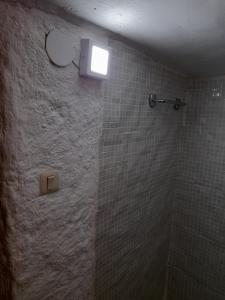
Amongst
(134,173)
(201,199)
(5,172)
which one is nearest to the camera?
(5,172)

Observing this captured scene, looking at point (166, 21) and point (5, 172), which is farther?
point (166, 21)

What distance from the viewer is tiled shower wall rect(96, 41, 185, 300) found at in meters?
1.11

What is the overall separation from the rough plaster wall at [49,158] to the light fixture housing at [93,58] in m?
0.03

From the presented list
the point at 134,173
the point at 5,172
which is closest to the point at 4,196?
the point at 5,172

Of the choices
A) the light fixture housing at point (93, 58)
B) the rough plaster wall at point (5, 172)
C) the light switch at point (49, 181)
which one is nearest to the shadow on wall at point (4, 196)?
the rough plaster wall at point (5, 172)

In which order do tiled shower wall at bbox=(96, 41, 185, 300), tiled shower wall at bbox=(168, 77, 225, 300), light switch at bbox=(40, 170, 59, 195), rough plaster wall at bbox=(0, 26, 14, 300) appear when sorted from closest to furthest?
rough plaster wall at bbox=(0, 26, 14, 300) < light switch at bbox=(40, 170, 59, 195) < tiled shower wall at bbox=(96, 41, 185, 300) < tiled shower wall at bbox=(168, 77, 225, 300)

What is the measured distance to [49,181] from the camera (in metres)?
0.79

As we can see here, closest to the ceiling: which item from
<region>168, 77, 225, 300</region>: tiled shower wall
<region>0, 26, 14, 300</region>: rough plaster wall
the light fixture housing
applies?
the light fixture housing

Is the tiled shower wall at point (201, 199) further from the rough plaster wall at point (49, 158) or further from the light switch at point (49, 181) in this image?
the light switch at point (49, 181)

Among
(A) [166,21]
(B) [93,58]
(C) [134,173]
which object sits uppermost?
(A) [166,21]

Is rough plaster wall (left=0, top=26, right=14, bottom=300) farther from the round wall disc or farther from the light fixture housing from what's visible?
the light fixture housing

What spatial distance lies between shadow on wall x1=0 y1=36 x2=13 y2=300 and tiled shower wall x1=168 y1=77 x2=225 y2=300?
1.43 meters

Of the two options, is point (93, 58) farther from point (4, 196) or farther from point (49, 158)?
point (4, 196)

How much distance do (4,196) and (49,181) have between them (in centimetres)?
15
